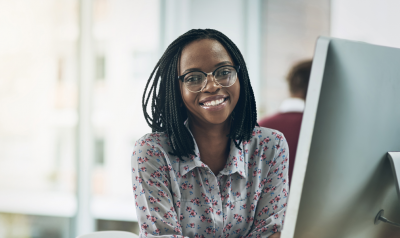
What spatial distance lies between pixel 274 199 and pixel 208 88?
15.6 inches

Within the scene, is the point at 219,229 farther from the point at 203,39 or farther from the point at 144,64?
the point at 144,64

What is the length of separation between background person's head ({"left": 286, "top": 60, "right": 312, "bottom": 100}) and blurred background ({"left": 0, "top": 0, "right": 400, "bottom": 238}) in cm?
103

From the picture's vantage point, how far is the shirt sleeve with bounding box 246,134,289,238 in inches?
37.8

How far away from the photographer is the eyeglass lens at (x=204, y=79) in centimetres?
Result: 95

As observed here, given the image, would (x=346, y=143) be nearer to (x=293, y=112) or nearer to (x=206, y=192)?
(x=206, y=192)

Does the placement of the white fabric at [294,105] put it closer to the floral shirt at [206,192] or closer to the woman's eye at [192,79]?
the floral shirt at [206,192]

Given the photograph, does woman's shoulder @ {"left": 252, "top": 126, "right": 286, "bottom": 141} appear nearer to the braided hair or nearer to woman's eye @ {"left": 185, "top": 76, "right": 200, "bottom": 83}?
the braided hair

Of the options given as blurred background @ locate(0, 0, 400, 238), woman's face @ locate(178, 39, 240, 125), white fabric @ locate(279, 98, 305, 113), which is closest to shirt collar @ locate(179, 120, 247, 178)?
woman's face @ locate(178, 39, 240, 125)

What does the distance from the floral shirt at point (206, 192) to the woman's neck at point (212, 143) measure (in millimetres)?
46

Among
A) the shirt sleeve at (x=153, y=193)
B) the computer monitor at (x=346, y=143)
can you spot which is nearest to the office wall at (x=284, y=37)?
the shirt sleeve at (x=153, y=193)

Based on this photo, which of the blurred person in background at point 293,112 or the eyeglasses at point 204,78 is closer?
the eyeglasses at point 204,78

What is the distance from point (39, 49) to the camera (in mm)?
2451

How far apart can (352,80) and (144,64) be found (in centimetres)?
237

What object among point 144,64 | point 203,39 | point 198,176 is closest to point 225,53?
point 203,39
